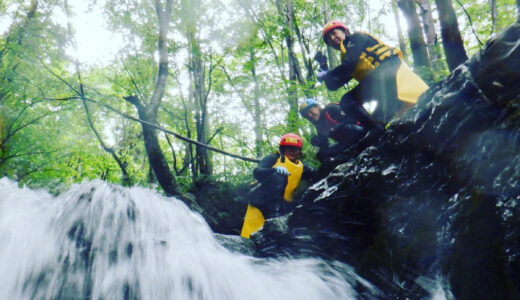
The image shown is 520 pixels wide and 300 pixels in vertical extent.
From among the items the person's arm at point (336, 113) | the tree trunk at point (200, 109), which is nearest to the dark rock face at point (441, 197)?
the person's arm at point (336, 113)

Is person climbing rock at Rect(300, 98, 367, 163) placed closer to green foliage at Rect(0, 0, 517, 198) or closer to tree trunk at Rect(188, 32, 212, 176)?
green foliage at Rect(0, 0, 517, 198)

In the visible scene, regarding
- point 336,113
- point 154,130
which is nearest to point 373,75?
point 336,113

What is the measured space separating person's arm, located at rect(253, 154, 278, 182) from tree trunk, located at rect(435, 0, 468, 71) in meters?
3.37

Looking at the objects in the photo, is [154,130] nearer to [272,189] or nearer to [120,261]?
[272,189]

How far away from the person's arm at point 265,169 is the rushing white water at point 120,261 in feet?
6.60

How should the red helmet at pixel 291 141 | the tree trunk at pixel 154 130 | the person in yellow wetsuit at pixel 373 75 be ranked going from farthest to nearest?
the tree trunk at pixel 154 130
the red helmet at pixel 291 141
the person in yellow wetsuit at pixel 373 75

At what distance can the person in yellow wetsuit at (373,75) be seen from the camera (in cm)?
409

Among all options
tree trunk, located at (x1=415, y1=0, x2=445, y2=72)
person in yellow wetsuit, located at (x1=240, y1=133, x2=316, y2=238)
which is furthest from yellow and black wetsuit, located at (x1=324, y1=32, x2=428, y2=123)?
person in yellow wetsuit, located at (x1=240, y1=133, x2=316, y2=238)

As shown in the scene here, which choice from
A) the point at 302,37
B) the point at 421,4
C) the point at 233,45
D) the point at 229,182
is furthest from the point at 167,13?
the point at 421,4

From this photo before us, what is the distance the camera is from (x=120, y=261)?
295cm

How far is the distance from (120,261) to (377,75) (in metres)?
4.10

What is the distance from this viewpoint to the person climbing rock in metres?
4.73

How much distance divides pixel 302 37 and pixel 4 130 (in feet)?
45.5

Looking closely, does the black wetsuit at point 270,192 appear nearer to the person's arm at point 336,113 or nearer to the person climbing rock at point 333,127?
the person climbing rock at point 333,127
